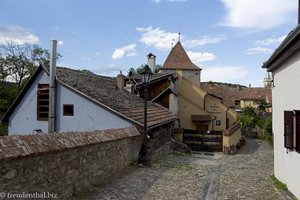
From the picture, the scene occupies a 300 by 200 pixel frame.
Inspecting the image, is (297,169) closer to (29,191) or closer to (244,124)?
(29,191)

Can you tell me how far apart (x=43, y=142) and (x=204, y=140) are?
20117 mm

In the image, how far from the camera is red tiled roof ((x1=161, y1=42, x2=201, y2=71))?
4238 centimetres

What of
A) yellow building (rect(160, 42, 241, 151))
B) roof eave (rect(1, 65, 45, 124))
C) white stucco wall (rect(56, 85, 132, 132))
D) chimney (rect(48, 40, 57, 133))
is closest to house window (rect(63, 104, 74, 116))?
white stucco wall (rect(56, 85, 132, 132))

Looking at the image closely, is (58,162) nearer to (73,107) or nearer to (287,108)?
(287,108)

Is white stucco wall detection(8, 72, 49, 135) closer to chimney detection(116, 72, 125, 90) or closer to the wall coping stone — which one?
chimney detection(116, 72, 125, 90)

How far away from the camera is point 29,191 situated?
6.19 meters

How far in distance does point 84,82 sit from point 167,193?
11306mm

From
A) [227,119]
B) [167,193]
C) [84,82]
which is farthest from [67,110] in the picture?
[227,119]

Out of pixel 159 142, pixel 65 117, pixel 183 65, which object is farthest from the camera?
pixel 183 65

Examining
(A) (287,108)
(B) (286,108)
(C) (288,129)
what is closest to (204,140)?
(B) (286,108)

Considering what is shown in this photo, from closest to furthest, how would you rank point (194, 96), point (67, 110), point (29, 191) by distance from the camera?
point (29, 191) < point (67, 110) < point (194, 96)

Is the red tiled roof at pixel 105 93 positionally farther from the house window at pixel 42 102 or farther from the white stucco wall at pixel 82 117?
the house window at pixel 42 102

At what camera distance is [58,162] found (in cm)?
721

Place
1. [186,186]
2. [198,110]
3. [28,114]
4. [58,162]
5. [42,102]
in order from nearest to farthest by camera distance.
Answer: [58,162]
[186,186]
[42,102]
[28,114]
[198,110]
